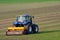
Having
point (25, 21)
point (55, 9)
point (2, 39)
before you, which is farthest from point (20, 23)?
point (55, 9)

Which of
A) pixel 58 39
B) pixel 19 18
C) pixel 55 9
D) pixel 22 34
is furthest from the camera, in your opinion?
pixel 55 9

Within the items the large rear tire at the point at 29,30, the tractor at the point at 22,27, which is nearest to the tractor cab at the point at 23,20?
the tractor at the point at 22,27

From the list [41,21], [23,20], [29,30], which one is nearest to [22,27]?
[29,30]

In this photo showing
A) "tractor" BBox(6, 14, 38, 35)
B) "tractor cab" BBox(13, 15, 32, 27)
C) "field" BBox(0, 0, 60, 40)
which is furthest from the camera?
"tractor cab" BBox(13, 15, 32, 27)

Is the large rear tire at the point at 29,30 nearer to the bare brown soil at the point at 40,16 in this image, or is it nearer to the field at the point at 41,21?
the field at the point at 41,21

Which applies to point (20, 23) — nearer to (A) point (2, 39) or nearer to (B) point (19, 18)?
(B) point (19, 18)

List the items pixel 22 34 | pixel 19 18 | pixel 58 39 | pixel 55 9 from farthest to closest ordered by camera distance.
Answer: pixel 55 9
pixel 19 18
pixel 22 34
pixel 58 39

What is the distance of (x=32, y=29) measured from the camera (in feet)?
83.6

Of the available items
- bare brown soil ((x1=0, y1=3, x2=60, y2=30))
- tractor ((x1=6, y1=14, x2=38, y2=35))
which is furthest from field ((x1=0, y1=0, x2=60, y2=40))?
tractor ((x1=6, y1=14, x2=38, y2=35))

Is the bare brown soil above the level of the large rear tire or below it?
above

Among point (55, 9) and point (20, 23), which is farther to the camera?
point (55, 9)

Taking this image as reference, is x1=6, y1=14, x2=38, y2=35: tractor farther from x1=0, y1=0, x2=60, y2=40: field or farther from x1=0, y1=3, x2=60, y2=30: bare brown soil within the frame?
x1=0, y1=3, x2=60, y2=30: bare brown soil

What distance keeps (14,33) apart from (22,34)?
0.58m

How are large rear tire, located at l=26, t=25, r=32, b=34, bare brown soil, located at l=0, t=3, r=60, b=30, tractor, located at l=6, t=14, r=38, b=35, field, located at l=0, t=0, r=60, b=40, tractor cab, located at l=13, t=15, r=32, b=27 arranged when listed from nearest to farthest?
field, located at l=0, t=0, r=60, b=40
tractor, located at l=6, t=14, r=38, b=35
large rear tire, located at l=26, t=25, r=32, b=34
tractor cab, located at l=13, t=15, r=32, b=27
bare brown soil, located at l=0, t=3, r=60, b=30
